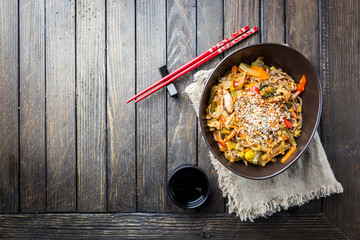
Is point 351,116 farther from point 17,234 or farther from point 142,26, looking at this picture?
point 17,234

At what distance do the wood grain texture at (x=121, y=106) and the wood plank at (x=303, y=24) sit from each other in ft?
2.55

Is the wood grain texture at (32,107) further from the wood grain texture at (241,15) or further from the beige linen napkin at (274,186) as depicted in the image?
the wood grain texture at (241,15)

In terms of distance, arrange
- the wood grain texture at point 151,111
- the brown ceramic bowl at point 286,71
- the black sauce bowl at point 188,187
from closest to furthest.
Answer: the brown ceramic bowl at point 286,71 < the black sauce bowl at point 188,187 < the wood grain texture at point 151,111

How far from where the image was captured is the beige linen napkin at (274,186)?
1.28 m

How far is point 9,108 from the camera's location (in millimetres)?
1393

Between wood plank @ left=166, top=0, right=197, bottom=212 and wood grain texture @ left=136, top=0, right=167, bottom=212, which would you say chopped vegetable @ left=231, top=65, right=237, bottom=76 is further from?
wood grain texture @ left=136, top=0, right=167, bottom=212

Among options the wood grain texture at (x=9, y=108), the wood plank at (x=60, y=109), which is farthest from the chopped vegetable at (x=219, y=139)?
the wood grain texture at (x=9, y=108)

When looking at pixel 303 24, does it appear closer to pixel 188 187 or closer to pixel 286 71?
pixel 286 71

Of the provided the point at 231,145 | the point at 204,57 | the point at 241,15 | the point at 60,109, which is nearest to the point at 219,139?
the point at 231,145

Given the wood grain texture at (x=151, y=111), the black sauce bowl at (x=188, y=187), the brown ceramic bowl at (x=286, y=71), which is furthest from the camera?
the wood grain texture at (x=151, y=111)

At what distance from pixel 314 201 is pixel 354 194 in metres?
0.20

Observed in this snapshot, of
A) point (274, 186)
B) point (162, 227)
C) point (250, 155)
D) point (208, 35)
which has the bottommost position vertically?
point (162, 227)

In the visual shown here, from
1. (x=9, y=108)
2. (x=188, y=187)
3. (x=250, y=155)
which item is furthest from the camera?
(x=9, y=108)

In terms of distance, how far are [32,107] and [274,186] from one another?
4.19 ft
